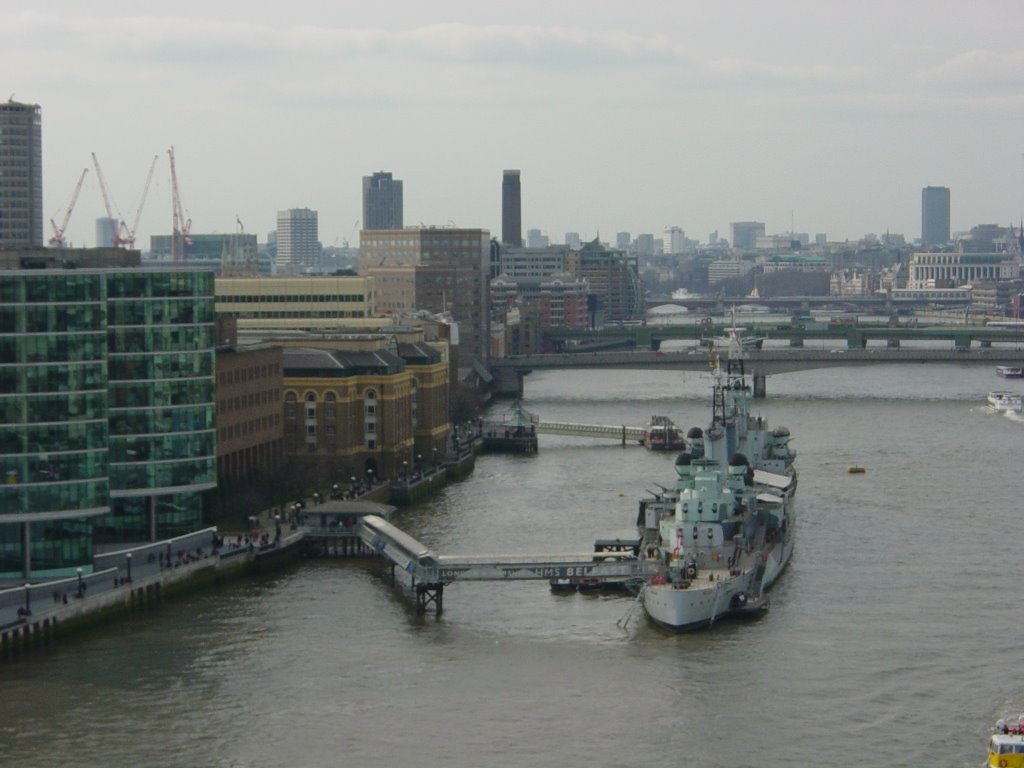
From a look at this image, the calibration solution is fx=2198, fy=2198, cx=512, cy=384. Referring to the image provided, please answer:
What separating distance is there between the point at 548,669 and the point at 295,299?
1718 inches

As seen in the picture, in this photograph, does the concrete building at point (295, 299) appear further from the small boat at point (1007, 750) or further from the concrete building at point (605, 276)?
Answer: the concrete building at point (605, 276)

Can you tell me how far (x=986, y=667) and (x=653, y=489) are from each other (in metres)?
22.3

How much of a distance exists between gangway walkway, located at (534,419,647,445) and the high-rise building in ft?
187

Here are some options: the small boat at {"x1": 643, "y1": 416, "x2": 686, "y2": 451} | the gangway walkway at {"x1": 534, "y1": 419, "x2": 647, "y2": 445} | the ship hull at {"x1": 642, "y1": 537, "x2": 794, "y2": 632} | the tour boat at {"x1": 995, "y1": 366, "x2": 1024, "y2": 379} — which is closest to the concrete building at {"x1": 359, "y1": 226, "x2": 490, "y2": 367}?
the gangway walkway at {"x1": 534, "y1": 419, "x2": 647, "y2": 445}

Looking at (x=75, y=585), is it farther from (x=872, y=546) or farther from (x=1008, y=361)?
(x=1008, y=361)

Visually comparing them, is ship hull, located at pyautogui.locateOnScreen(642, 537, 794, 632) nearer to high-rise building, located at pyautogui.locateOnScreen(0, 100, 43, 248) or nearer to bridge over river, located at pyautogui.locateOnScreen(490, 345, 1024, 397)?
bridge over river, located at pyautogui.locateOnScreen(490, 345, 1024, 397)

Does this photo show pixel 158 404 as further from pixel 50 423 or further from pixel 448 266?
pixel 448 266

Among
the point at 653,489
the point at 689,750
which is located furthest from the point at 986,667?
the point at 653,489

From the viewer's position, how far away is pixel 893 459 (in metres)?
61.7

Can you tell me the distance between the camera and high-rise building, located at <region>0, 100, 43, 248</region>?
12244cm

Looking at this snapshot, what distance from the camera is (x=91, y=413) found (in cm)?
3928

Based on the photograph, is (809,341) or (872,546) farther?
(809,341)

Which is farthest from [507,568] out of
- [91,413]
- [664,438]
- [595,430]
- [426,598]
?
[595,430]

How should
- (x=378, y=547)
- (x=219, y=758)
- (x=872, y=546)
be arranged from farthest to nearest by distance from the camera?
1. (x=872, y=546)
2. (x=378, y=547)
3. (x=219, y=758)
